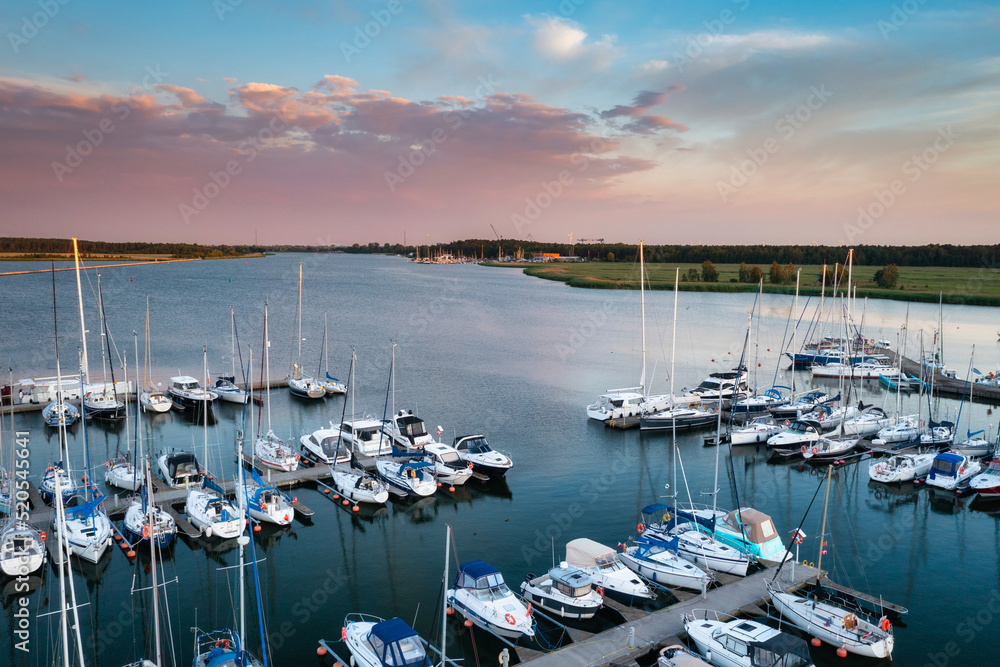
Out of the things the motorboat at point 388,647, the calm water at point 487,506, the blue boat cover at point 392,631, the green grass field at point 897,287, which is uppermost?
the green grass field at point 897,287

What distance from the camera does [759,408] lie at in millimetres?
43062

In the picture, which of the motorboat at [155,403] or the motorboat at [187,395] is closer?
the motorboat at [155,403]

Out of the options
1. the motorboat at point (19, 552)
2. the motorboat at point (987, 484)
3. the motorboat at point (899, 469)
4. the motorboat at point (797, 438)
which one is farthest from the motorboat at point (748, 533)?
the motorboat at point (19, 552)

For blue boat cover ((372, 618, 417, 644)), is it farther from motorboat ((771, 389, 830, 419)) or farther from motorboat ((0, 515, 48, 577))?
motorboat ((771, 389, 830, 419))

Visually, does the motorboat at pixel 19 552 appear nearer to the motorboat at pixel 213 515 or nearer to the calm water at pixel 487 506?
the calm water at pixel 487 506

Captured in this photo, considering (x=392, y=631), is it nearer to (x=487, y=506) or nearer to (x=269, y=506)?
(x=269, y=506)

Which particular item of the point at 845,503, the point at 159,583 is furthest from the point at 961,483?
the point at 159,583

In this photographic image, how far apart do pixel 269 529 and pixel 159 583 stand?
442cm

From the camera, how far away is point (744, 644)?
15.7 meters

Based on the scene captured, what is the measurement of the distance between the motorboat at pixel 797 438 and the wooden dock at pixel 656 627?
1556cm

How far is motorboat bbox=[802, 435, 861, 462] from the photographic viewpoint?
3497 cm

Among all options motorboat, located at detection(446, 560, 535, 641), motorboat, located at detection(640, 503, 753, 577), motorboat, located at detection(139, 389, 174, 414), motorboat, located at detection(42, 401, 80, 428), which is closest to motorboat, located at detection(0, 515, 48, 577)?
motorboat, located at detection(446, 560, 535, 641)

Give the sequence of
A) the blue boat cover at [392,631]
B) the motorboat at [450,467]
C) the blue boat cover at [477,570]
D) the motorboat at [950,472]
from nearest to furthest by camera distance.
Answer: the blue boat cover at [392,631]
the blue boat cover at [477,570]
the motorboat at [450,467]
the motorboat at [950,472]

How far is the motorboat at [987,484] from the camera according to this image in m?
29.0
